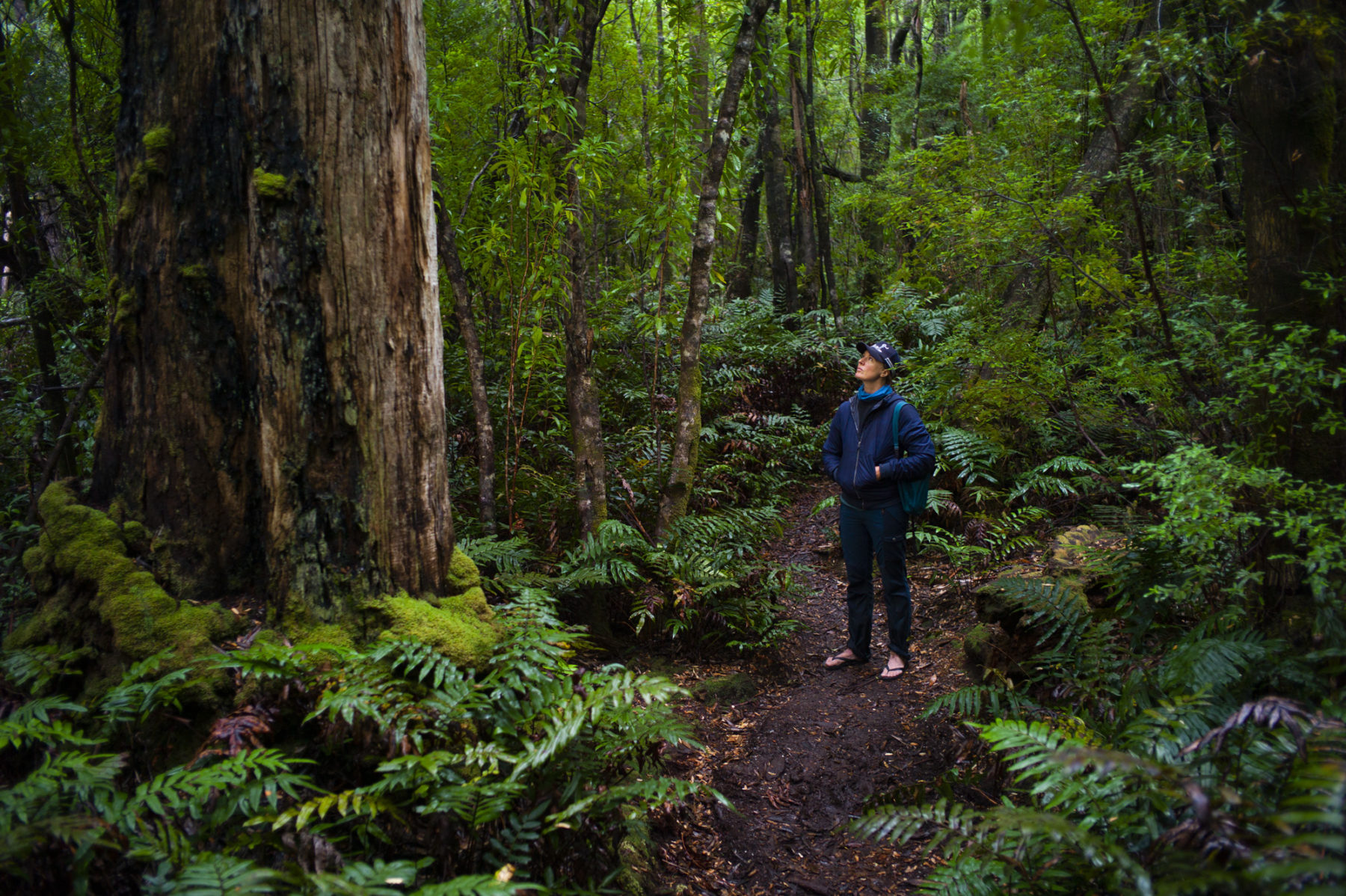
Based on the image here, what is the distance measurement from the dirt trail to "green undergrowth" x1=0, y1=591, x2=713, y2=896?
599mm

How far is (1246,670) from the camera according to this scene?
9.32ft

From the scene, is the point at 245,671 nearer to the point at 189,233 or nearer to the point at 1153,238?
the point at 189,233

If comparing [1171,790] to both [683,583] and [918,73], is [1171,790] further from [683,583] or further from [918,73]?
[918,73]

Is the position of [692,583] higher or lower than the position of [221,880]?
lower

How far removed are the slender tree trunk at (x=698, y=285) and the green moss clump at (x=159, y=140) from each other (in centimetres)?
399

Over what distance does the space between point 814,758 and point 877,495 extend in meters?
1.92

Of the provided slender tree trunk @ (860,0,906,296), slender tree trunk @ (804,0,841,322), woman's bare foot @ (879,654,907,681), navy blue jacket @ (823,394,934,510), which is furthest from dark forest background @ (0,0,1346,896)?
slender tree trunk @ (860,0,906,296)

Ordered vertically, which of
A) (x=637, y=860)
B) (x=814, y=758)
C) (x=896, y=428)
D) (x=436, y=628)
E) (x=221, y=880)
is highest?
(x=896, y=428)

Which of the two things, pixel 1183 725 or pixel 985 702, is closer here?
pixel 1183 725

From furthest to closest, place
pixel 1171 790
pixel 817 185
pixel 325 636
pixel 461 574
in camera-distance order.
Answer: pixel 817 185, pixel 461 574, pixel 325 636, pixel 1171 790

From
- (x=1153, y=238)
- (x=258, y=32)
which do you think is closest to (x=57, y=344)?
(x=258, y=32)

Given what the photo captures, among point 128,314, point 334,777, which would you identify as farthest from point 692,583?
point 128,314

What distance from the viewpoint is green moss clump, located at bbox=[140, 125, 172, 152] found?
3.16m

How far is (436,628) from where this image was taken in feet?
10.4
